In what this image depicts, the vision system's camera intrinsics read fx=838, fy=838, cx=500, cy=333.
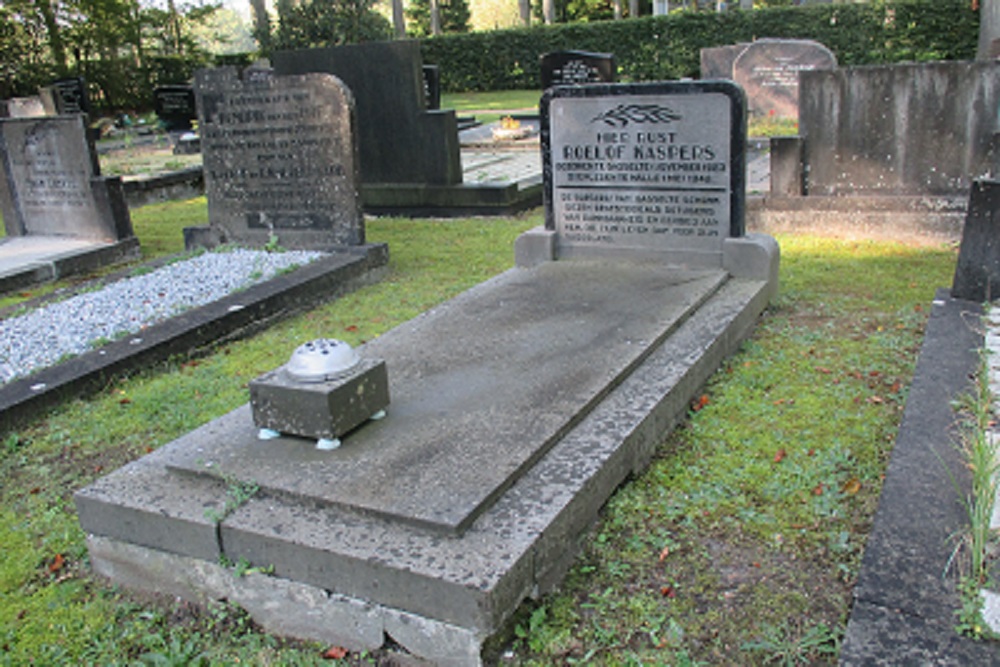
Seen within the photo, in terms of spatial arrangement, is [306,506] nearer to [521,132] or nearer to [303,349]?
[303,349]

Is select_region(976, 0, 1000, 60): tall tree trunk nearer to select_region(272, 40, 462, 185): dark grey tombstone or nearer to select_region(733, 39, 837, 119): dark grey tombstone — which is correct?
select_region(733, 39, 837, 119): dark grey tombstone

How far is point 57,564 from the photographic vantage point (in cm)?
294

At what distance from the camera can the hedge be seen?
22781 mm

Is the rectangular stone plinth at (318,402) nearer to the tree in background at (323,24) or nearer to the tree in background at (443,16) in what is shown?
the tree in background at (323,24)

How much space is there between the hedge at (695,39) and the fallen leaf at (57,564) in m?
22.8

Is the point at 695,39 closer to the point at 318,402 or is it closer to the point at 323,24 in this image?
the point at 323,24

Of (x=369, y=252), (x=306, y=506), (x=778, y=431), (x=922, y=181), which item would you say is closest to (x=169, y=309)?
(x=369, y=252)

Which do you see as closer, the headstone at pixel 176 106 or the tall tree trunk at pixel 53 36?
the headstone at pixel 176 106

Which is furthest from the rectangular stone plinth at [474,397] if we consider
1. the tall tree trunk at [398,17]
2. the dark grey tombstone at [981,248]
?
the tall tree trunk at [398,17]

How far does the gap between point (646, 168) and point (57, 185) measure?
5725 mm

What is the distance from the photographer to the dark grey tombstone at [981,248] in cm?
437

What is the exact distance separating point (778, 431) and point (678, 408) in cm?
43

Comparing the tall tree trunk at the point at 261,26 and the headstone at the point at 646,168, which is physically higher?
the tall tree trunk at the point at 261,26

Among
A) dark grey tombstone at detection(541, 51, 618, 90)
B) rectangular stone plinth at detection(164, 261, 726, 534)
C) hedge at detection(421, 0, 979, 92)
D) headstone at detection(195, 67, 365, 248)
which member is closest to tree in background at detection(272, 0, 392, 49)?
hedge at detection(421, 0, 979, 92)
